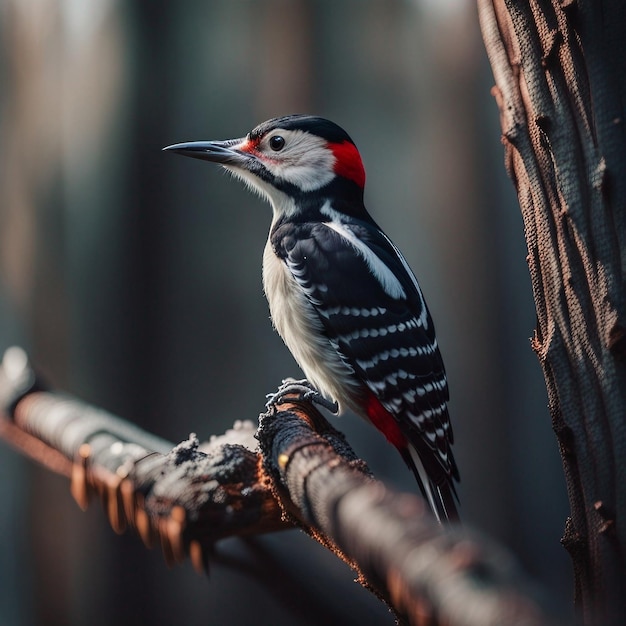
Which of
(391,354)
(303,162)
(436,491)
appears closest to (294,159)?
(303,162)

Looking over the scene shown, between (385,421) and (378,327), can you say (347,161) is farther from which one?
(385,421)

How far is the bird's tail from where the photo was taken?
3.91 feet

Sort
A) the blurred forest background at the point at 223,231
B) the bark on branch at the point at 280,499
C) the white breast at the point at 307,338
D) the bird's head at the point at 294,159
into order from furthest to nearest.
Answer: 1. the blurred forest background at the point at 223,231
2. the bird's head at the point at 294,159
3. the white breast at the point at 307,338
4. the bark on branch at the point at 280,499

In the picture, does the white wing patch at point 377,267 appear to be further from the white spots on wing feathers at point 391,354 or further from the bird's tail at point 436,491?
the bird's tail at point 436,491

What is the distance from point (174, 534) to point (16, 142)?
1742mm

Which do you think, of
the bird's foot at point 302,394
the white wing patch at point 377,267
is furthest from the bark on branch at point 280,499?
the white wing patch at point 377,267

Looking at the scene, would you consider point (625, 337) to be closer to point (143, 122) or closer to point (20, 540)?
point (143, 122)

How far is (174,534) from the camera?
0.84 metres

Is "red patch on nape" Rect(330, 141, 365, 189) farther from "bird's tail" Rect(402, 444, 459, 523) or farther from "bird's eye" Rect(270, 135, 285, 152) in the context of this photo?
"bird's tail" Rect(402, 444, 459, 523)

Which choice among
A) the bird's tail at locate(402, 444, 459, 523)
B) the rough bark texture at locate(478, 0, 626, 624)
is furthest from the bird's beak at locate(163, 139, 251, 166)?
the rough bark texture at locate(478, 0, 626, 624)

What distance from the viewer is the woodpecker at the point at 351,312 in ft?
4.06

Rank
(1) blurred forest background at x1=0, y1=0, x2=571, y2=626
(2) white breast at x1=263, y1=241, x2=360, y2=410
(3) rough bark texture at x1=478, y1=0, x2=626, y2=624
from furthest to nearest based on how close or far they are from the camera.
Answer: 1. (1) blurred forest background at x1=0, y1=0, x2=571, y2=626
2. (2) white breast at x1=263, y1=241, x2=360, y2=410
3. (3) rough bark texture at x1=478, y1=0, x2=626, y2=624

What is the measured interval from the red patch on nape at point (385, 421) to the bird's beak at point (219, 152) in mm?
486

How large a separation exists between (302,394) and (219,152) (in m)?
0.46
